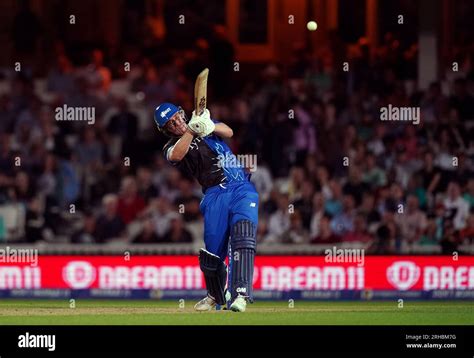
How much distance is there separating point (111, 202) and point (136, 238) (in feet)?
3.74

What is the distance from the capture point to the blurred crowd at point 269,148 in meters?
20.5

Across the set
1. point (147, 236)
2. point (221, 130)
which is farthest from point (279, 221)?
point (221, 130)

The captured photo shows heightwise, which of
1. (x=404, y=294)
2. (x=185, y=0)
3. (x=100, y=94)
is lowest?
(x=404, y=294)

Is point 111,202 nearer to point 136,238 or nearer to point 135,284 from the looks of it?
point 136,238

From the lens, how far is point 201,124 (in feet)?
46.8

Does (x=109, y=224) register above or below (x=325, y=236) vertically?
above

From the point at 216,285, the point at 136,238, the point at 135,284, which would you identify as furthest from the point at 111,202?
the point at 216,285

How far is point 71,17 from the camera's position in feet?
79.0

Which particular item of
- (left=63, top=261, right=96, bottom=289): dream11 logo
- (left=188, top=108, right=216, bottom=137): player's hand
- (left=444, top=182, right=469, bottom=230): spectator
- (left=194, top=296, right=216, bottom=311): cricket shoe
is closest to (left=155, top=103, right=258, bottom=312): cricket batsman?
(left=188, top=108, right=216, bottom=137): player's hand

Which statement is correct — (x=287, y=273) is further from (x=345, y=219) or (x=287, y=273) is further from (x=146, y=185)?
→ (x=146, y=185)

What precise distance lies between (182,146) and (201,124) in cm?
28

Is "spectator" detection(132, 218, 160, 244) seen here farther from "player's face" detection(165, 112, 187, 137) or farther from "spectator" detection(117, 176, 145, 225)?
"player's face" detection(165, 112, 187, 137)

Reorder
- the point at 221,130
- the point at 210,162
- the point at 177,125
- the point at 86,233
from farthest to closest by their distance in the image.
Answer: the point at 86,233 < the point at 210,162 < the point at 221,130 < the point at 177,125

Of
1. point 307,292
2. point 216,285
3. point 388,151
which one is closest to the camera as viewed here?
point 216,285
